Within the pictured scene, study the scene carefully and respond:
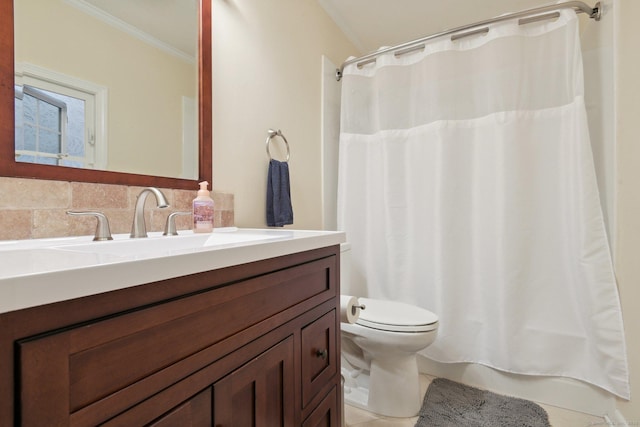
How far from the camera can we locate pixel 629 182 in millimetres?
1235

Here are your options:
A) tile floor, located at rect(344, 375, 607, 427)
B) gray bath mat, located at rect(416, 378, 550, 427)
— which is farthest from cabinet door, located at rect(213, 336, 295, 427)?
gray bath mat, located at rect(416, 378, 550, 427)

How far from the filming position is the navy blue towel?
143cm

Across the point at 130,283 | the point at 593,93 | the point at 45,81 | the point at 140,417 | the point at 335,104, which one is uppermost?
the point at 335,104

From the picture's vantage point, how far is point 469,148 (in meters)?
1.66

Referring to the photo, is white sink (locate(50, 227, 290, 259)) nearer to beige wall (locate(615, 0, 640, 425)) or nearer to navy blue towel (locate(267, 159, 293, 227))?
navy blue towel (locate(267, 159, 293, 227))

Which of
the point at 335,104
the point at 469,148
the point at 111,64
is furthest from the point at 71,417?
the point at 335,104

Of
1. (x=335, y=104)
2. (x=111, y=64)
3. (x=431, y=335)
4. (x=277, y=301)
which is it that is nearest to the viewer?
(x=277, y=301)

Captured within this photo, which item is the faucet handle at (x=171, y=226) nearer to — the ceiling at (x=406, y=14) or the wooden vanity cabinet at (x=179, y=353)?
the wooden vanity cabinet at (x=179, y=353)

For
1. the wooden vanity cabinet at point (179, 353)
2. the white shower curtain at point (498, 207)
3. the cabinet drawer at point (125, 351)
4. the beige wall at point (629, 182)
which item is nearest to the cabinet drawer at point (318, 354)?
the wooden vanity cabinet at point (179, 353)

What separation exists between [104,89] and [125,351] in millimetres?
802

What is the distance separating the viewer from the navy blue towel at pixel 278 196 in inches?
56.4

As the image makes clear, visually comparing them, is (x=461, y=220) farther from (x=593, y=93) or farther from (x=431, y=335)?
(x=593, y=93)

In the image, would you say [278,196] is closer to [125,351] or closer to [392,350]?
[392,350]

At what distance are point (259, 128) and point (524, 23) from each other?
1.43 m
